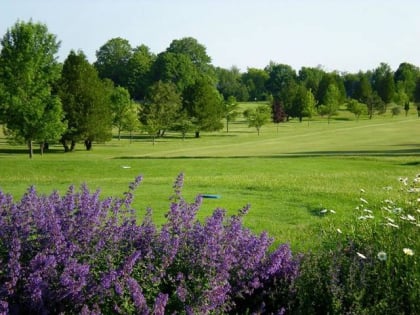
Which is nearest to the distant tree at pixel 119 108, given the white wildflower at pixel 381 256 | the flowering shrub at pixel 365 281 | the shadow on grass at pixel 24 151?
the shadow on grass at pixel 24 151

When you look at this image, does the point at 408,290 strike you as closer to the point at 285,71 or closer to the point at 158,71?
the point at 158,71

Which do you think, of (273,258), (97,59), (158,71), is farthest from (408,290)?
(97,59)

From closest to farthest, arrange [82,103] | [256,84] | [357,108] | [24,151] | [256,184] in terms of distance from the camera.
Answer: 1. [256,184]
2. [24,151]
3. [82,103]
4. [357,108]
5. [256,84]

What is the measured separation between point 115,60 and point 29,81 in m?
90.7

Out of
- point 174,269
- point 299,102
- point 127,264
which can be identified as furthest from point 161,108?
point 127,264

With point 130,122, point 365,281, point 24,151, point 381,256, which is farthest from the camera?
point 130,122

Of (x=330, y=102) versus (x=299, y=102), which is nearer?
(x=299, y=102)

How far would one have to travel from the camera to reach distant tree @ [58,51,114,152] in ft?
164

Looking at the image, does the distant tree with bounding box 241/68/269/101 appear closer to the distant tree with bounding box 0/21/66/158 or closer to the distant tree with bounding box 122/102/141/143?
the distant tree with bounding box 122/102/141/143

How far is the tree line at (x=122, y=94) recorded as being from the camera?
41469 millimetres

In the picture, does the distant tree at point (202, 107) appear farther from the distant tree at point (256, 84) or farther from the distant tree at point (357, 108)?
the distant tree at point (256, 84)

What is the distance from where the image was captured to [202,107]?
69000mm

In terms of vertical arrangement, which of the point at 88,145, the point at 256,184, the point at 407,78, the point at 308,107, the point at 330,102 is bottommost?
the point at 88,145

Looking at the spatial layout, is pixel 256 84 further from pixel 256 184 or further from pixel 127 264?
pixel 127 264
